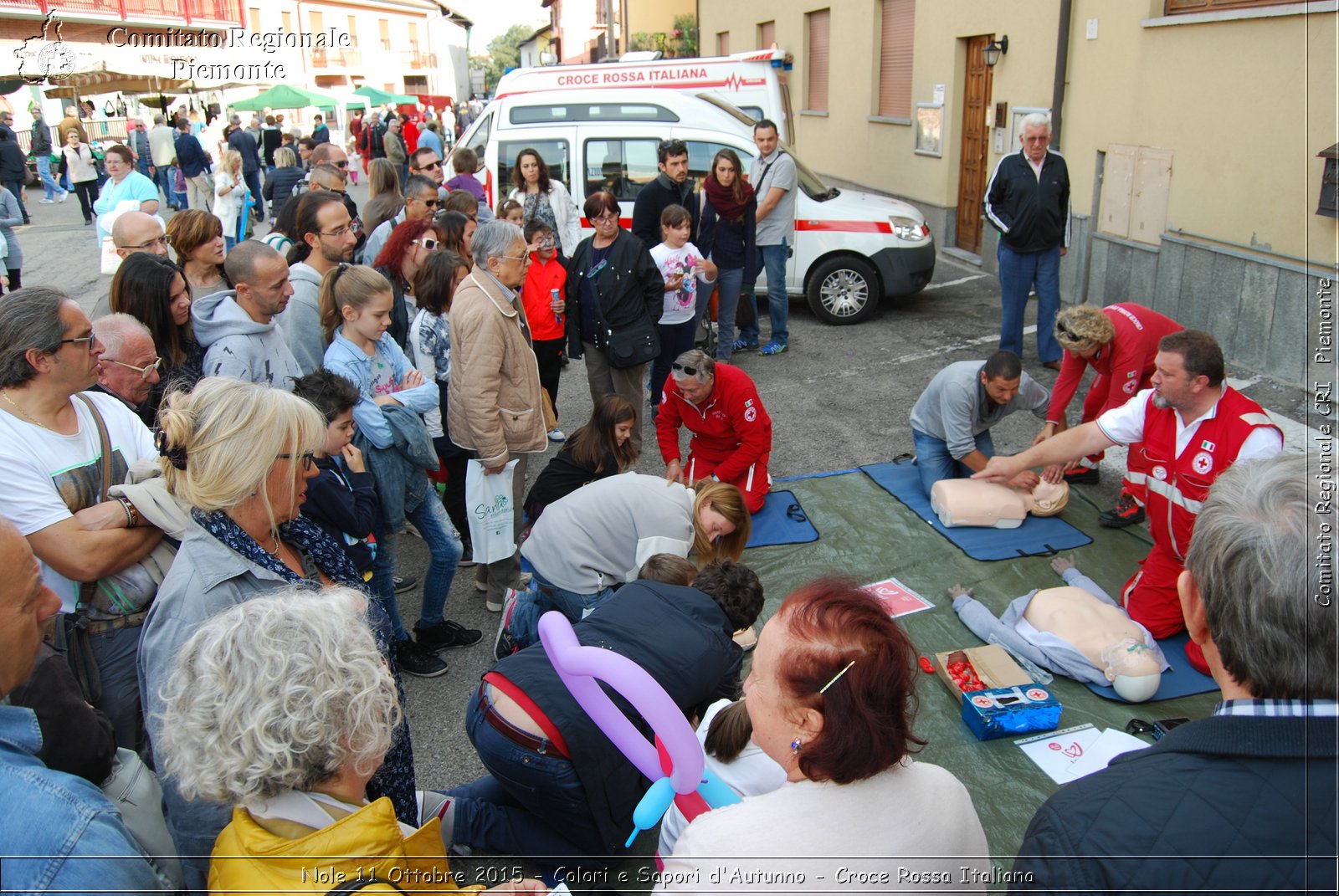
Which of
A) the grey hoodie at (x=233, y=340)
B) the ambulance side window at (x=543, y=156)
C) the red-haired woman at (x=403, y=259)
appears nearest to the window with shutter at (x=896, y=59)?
the ambulance side window at (x=543, y=156)

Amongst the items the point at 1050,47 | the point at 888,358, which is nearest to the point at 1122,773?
the point at 888,358

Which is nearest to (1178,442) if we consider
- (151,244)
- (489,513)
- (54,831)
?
Result: (489,513)

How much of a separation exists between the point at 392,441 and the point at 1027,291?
589 centimetres

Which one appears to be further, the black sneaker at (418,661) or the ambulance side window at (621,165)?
the ambulance side window at (621,165)

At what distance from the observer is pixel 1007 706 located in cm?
338

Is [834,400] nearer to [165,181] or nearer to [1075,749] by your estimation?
[1075,749]

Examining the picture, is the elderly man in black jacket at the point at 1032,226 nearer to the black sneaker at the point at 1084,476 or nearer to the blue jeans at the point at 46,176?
the black sneaker at the point at 1084,476

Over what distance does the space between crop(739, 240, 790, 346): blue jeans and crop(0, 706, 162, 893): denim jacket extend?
749 centimetres

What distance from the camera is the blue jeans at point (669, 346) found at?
6.67 m

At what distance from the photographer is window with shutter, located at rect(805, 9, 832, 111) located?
1645 centimetres

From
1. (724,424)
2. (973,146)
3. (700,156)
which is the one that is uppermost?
(973,146)

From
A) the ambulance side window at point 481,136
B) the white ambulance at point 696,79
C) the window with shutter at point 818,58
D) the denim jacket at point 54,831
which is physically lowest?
the denim jacket at point 54,831

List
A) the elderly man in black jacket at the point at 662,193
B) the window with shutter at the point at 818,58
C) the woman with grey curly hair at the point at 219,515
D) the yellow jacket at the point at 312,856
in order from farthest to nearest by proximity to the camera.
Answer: the window with shutter at the point at 818,58, the elderly man in black jacket at the point at 662,193, the woman with grey curly hair at the point at 219,515, the yellow jacket at the point at 312,856

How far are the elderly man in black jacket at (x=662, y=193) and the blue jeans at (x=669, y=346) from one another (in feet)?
3.23
